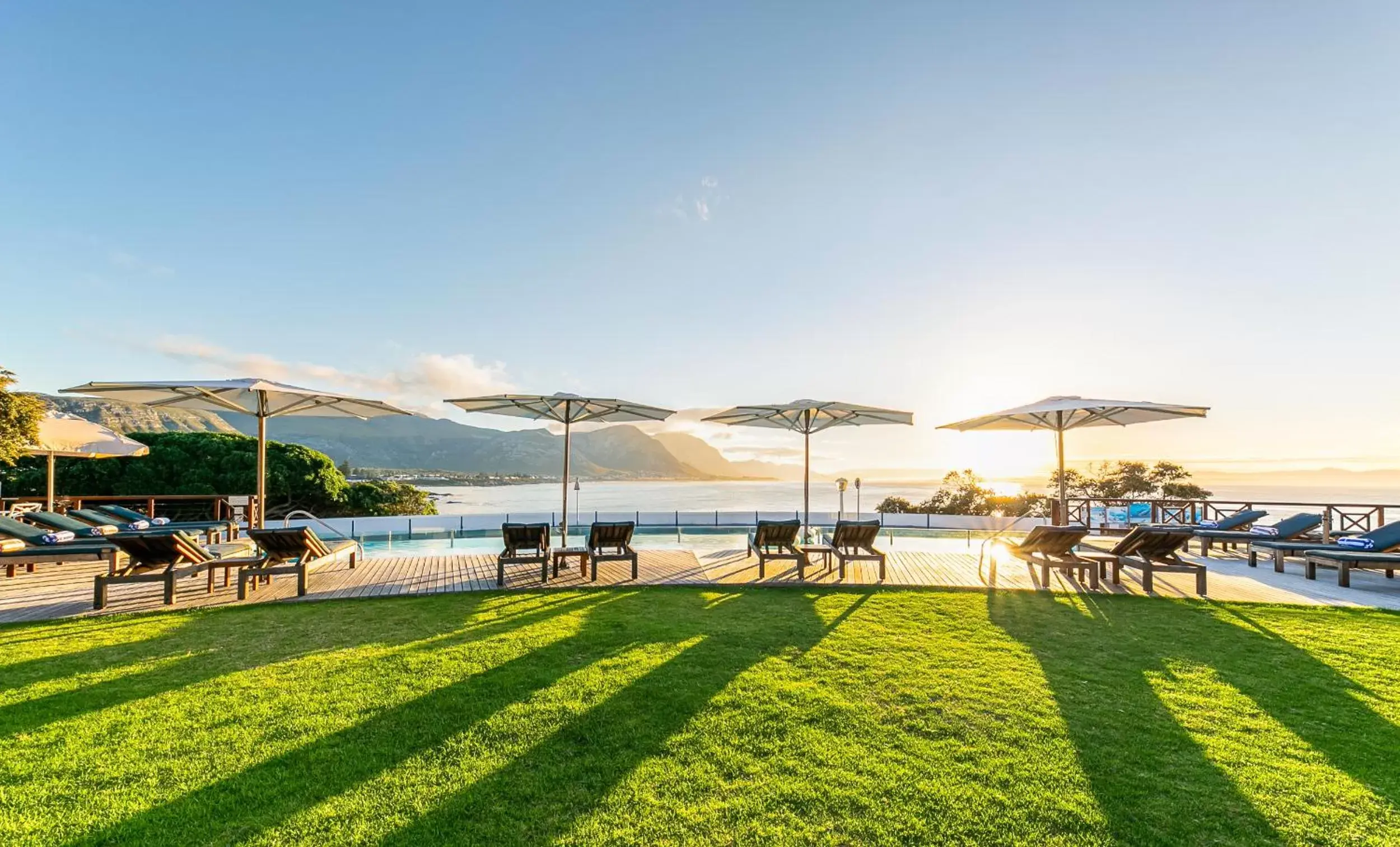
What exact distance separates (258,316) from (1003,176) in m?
18.2

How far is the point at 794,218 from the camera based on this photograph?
11.6 metres

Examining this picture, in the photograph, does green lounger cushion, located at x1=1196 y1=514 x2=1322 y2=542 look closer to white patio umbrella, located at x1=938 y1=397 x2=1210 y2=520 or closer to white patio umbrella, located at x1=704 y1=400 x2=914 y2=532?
A: white patio umbrella, located at x1=938 y1=397 x2=1210 y2=520

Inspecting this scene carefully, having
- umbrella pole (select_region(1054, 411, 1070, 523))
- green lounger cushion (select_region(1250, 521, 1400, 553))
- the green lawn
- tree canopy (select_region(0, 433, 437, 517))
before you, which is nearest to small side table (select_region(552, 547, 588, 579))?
the green lawn

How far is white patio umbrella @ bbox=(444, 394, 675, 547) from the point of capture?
7.82 m

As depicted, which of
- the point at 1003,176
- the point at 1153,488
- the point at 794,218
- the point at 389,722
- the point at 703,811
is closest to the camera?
the point at 703,811

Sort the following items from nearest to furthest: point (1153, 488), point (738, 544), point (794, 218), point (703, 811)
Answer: point (703, 811) < point (738, 544) < point (794, 218) < point (1153, 488)

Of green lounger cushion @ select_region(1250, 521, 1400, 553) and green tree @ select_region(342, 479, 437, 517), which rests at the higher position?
green lounger cushion @ select_region(1250, 521, 1400, 553)

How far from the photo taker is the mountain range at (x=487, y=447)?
3071 inches

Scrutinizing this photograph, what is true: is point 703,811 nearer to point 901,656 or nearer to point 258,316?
point 901,656

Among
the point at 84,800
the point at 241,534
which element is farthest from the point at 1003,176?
the point at 241,534

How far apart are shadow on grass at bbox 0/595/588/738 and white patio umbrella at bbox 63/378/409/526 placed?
2.62 meters

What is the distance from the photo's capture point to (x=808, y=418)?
9570 millimetres

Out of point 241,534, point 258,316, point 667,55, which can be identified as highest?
point 667,55

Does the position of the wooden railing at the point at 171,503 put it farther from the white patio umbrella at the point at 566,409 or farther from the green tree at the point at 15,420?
the white patio umbrella at the point at 566,409
